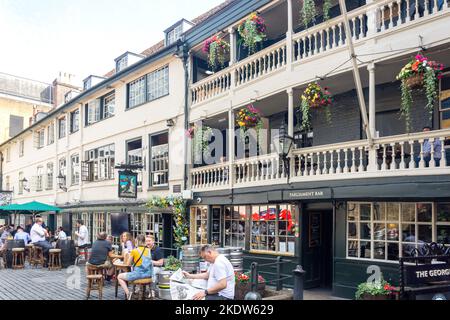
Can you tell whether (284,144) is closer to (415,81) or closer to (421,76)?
(415,81)

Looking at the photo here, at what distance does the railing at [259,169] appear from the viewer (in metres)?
11.5

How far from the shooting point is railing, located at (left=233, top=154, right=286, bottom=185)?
11.5m

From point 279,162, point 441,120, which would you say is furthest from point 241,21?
point 441,120

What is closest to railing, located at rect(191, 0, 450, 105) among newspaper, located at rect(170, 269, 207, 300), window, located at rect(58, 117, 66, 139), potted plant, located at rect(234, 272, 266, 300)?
potted plant, located at rect(234, 272, 266, 300)

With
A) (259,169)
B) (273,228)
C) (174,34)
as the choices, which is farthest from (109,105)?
(273,228)

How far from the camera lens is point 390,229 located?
9367mm

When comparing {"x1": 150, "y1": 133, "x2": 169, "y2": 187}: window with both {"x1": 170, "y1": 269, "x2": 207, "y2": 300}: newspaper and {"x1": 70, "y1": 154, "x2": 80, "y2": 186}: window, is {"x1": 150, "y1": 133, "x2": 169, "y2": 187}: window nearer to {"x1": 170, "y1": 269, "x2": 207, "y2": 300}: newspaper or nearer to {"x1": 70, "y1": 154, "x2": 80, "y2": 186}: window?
{"x1": 70, "y1": 154, "x2": 80, "y2": 186}: window

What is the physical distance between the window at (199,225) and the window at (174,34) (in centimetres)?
673

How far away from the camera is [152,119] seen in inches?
667

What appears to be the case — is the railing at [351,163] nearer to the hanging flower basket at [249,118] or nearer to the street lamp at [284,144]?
the street lamp at [284,144]

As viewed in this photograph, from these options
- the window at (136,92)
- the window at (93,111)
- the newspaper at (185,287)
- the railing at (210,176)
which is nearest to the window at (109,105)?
the window at (93,111)

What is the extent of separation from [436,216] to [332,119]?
425 centimetres

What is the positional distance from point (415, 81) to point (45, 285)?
431 inches
